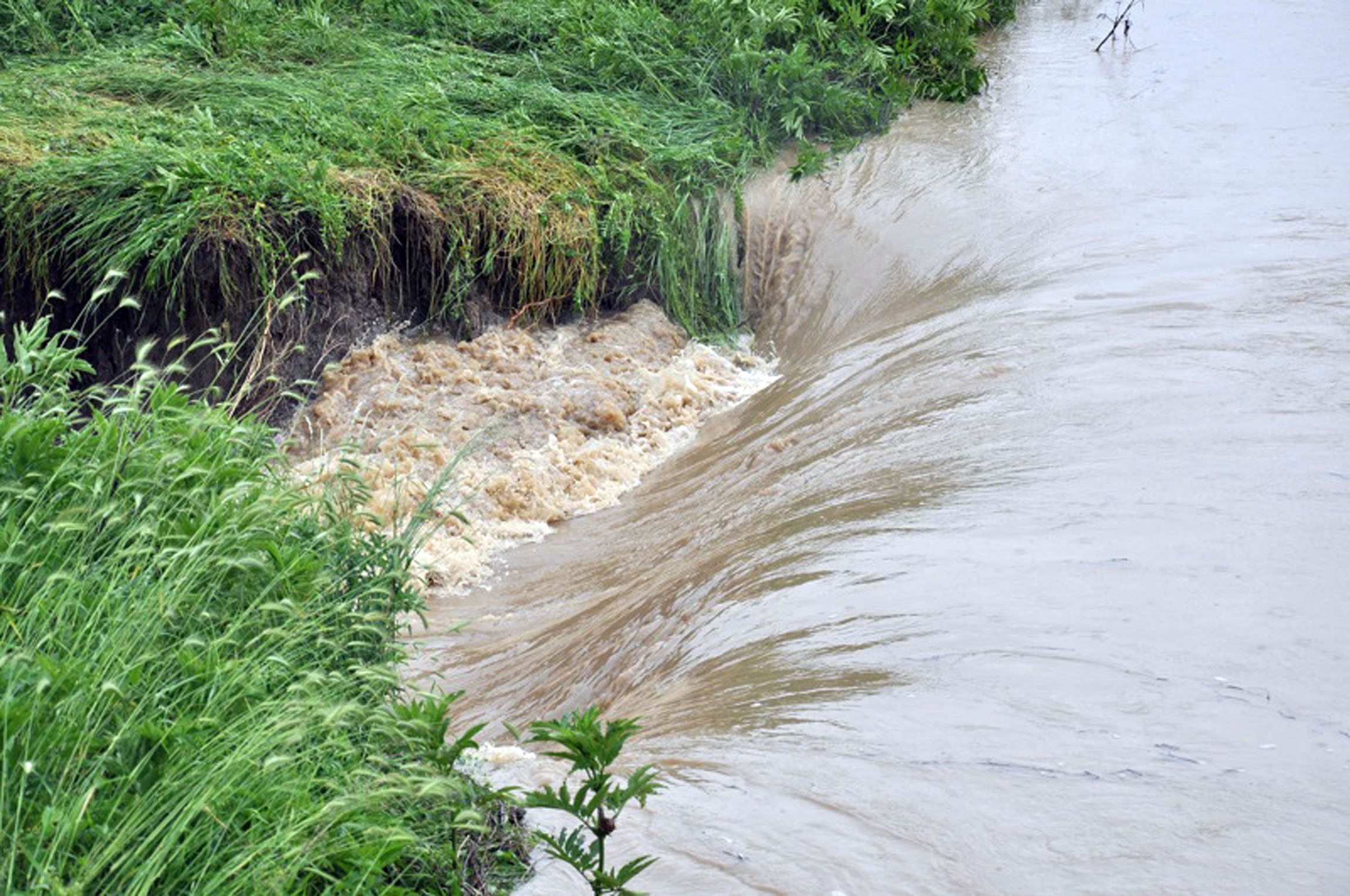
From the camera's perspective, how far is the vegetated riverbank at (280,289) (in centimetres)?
264

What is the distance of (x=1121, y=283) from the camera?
675cm

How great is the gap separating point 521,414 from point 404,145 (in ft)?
5.82

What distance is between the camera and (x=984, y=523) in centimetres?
456

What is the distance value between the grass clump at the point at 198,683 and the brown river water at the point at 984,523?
34 centimetres

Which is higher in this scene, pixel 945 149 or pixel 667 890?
pixel 945 149

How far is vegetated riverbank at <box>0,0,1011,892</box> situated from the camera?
2.64 metres

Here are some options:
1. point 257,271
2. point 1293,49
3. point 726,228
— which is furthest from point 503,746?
point 1293,49

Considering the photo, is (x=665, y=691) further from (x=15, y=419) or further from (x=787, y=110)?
(x=787, y=110)

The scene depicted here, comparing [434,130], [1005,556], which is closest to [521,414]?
[434,130]

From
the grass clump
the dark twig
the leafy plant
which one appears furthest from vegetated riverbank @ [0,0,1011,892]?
the dark twig

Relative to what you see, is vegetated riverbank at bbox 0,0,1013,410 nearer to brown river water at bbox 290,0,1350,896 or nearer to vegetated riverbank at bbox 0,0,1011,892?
vegetated riverbank at bbox 0,0,1011,892

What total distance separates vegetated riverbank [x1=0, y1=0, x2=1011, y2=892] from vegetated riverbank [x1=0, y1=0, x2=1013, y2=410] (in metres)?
0.02

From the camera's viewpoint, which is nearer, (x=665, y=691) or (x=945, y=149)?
(x=665, y=691)

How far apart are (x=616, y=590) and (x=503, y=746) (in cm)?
168
